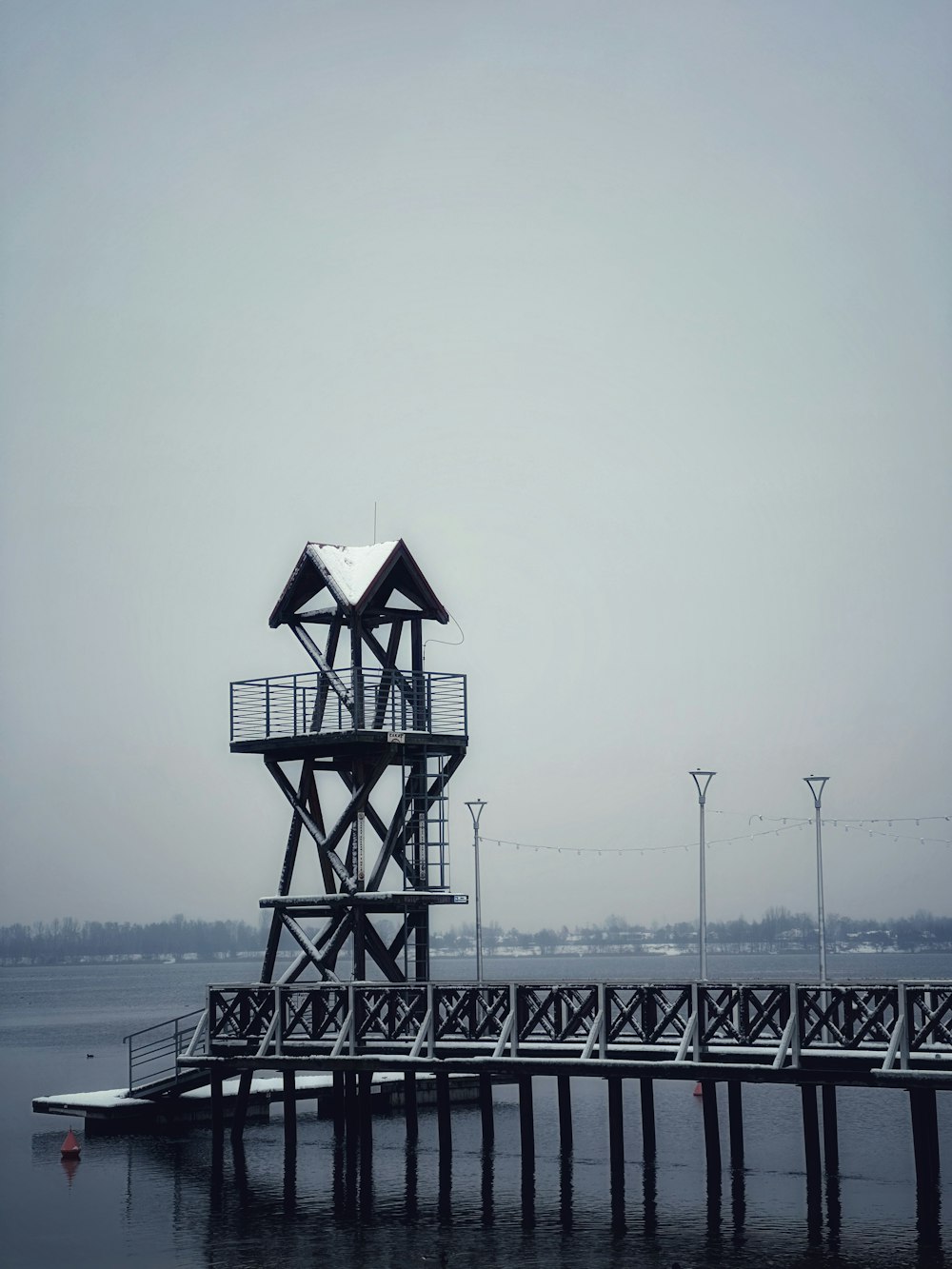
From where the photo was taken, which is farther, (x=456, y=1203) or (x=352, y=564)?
(x=352, y=564)

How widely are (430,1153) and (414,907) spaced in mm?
6519

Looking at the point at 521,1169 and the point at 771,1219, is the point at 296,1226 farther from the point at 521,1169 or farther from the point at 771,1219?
the point at 771,1219

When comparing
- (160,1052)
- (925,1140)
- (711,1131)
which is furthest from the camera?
(160,1052)

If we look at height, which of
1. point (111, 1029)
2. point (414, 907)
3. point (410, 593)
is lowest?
point (111, 1029)

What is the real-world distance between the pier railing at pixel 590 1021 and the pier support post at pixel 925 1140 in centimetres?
127

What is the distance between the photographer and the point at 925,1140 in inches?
1393

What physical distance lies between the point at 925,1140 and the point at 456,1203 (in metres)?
10.5

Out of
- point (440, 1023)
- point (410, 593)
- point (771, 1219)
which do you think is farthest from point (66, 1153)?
point (771, 1219)

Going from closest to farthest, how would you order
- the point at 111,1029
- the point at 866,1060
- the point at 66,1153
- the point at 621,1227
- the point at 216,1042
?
the point at 866,1060 < the point at 621,1227 < the point at 216,1042 < the point at 66,1153 < the point at 111,1029

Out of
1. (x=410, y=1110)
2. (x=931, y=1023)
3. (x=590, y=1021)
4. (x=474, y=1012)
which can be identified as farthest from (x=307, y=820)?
(x=931, y=1023)

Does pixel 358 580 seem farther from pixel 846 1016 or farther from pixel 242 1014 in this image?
pixel 846 1016

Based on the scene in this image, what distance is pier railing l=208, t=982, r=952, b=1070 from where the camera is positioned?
111ft

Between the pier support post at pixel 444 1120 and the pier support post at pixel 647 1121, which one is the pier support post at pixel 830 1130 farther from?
the pier support post at pixel 444 1120

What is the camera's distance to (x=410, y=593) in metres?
49.7
